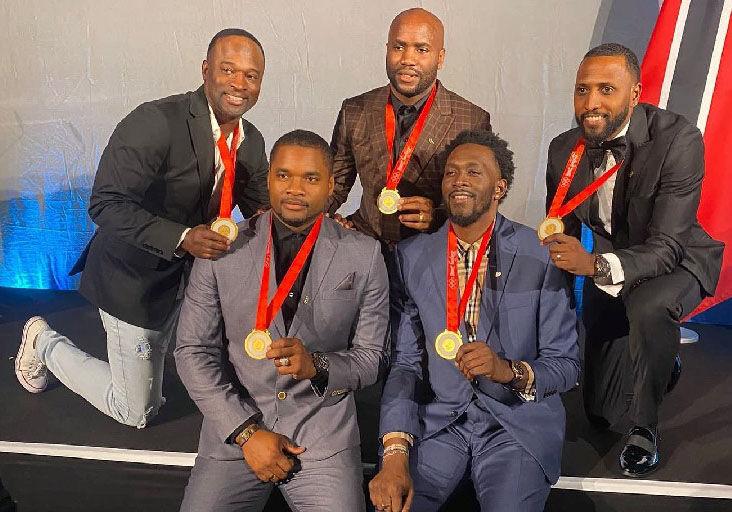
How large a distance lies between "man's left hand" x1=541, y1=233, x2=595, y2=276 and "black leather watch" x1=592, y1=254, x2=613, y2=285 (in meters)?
0.18

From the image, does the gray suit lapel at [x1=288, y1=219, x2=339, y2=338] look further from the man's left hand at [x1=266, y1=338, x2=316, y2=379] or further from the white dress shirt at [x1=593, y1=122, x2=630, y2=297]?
the white dress shirt at [x1=593, y1=122, x2=630, y2=297]

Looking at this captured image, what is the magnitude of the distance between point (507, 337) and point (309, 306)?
2.20ft

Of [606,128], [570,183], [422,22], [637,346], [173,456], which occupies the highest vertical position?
[422,22]

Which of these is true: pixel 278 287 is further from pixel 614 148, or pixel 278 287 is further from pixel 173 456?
pixel 614 148

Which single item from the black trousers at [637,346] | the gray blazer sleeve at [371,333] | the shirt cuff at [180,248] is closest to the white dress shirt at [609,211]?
the black trousers at [637,346]

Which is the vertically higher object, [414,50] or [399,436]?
[414,50]

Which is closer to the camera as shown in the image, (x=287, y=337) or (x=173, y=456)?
(x=287, y=337)

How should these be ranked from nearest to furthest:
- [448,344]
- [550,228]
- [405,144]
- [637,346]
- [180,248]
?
[448,344] < [550,228] < [180,248] < [637,346] < [405,144]

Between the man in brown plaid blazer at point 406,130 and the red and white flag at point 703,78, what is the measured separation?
157 centimetres

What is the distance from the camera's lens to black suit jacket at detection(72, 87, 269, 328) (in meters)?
3.28

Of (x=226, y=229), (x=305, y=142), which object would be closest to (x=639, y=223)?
(x=305, y=142)

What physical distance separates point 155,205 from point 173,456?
1013 mm

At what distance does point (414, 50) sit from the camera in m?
3.37

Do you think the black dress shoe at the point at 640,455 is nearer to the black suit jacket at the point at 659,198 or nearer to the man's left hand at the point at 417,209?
the black suit jacket at the point at 659,198
